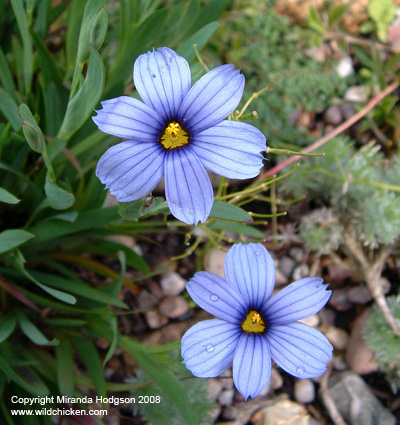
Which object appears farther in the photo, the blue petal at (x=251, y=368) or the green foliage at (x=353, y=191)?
the green foliage at (x=353, y=191)

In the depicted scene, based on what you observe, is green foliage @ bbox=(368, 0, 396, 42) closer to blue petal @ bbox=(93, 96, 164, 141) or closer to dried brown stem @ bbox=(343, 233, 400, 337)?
dried brown stem @ bbox=(343, 233, 400, 337)

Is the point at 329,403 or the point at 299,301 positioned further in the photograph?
the point at 329,403

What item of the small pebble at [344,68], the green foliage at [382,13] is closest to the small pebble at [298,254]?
the small pebble at [344,68]

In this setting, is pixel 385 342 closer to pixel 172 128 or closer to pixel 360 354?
pixel 360 354

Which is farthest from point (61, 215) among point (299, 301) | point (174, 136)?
point (299, 301)

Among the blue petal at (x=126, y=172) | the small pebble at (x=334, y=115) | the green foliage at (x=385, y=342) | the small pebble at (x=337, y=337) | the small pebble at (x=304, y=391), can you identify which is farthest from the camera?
the small pebble at (x=334, y=115)

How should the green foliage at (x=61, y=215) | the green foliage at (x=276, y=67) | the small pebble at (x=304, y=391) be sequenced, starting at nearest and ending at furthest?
the green foliage at (x=61, y=215) → the small pebble at (x=304, y=391) → the green foliage at (x=276, y=67)

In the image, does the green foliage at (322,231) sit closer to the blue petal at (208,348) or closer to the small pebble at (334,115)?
the small pebble at (334,115)

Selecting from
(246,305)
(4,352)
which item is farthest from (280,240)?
(4,352)
